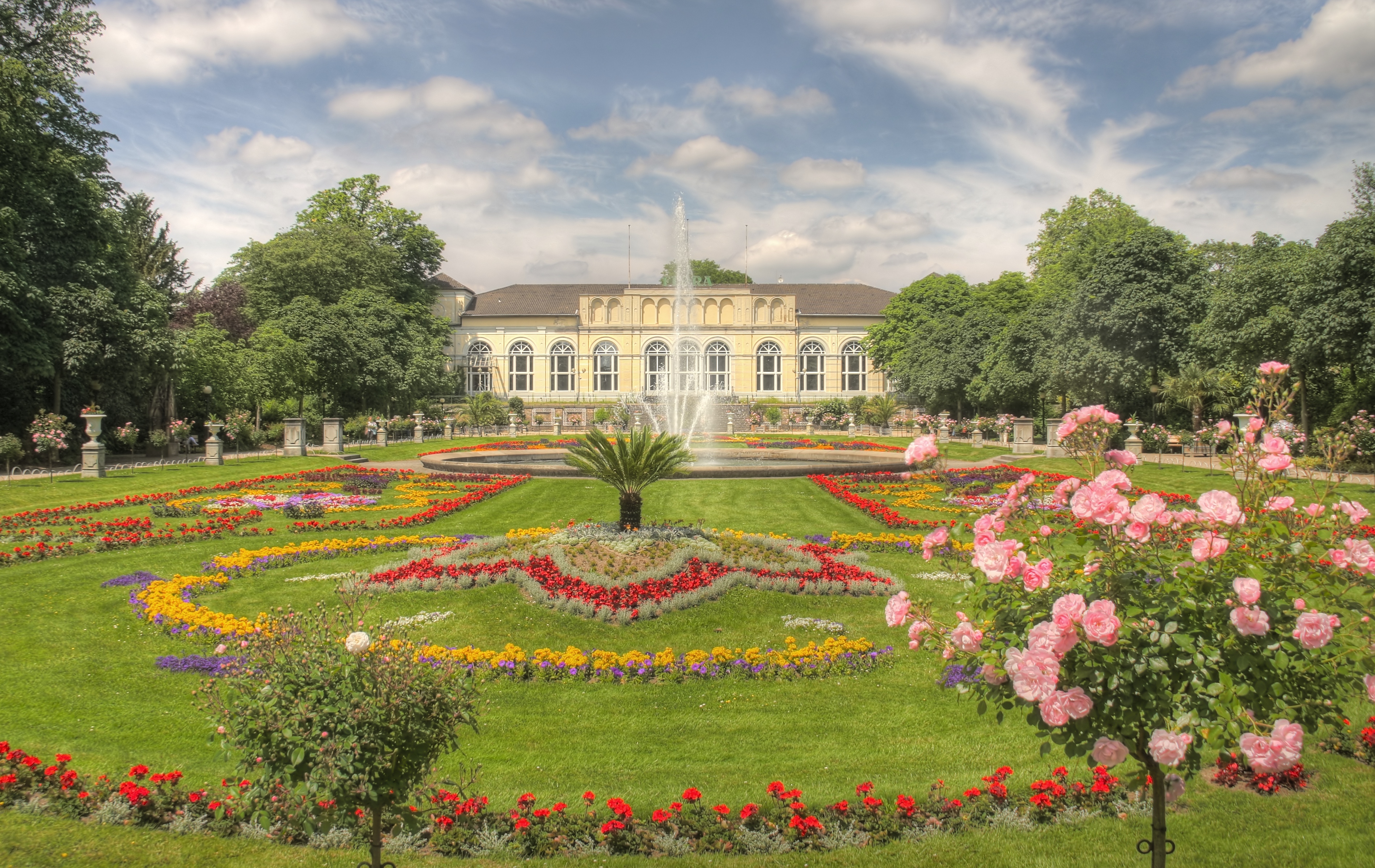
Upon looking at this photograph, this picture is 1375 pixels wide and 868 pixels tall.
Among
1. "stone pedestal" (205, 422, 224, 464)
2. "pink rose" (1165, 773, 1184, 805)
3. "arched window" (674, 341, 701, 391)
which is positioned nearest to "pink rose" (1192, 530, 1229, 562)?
A: "pink rose" (1165, 773, 1184, 805)

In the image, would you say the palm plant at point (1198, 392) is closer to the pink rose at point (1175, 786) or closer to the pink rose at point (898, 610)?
the pink rose at point (1175, 786)

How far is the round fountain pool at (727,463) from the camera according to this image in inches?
762

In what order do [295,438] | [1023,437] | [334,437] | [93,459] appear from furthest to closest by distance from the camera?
[334,437] < [1023,437] < [295,438] < [93,459]

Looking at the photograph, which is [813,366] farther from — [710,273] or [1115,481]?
[1115,481]

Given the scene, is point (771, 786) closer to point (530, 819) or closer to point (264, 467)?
point (530, 819)

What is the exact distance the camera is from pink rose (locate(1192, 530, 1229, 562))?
2.59m

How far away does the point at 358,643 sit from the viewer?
9.91 feet

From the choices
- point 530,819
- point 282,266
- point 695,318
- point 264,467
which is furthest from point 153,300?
point 695,318

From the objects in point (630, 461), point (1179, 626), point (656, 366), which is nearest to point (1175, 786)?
point (1179, 626)

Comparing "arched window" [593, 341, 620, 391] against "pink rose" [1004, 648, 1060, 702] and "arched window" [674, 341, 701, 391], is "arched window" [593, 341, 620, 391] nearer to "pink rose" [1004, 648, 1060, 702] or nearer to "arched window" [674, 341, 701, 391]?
"arched window" [674, 341, 701, 391]

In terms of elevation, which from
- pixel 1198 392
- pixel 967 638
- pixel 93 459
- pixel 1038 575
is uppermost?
pixel 1198 392

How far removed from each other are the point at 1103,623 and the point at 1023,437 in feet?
91.2

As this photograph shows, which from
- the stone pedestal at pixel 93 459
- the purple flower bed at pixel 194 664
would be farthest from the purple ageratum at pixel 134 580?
the stone pedestal at pixel 93 459

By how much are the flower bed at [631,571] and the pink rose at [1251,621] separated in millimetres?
6161
